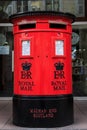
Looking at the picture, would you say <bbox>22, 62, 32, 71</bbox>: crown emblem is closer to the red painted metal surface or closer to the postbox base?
the red painted metal surface

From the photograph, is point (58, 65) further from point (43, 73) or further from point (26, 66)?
point (26, 66)

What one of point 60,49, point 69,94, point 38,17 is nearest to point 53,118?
point 69,94

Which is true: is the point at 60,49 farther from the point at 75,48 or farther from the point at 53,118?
the point at 75,48

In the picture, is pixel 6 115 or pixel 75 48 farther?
pixel 75 48

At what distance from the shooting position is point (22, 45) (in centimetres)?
896

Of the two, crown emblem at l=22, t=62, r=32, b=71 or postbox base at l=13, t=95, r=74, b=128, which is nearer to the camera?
postbox base at l=13, t=95, r=74, b=128

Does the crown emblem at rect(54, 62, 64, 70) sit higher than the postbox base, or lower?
higher

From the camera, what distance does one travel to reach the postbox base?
867cm

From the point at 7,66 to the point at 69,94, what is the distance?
616 centimetres

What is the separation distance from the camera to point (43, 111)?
867 centimetres

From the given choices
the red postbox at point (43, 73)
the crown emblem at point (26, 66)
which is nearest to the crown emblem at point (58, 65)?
the red postbox at point (43, 73)

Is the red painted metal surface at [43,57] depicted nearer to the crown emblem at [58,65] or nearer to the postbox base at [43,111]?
the crown emblem at [58,65]

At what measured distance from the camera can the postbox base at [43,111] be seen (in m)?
8.67

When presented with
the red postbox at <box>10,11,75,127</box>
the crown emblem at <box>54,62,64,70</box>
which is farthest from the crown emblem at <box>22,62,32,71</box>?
the crown emblem at <box>54,62,64,70</box>
